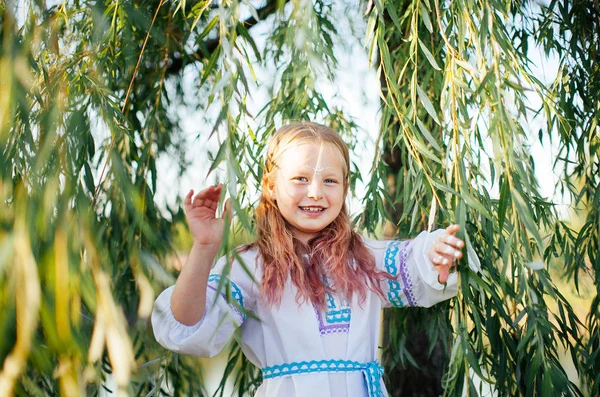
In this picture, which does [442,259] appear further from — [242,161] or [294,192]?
[242,161]

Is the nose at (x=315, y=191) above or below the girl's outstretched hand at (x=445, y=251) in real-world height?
above

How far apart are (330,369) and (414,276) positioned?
22 centimetres

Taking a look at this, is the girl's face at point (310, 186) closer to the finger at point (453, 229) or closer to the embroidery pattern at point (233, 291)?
the embroidery pattern at point (233, 291)

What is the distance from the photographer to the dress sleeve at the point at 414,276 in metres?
1.23

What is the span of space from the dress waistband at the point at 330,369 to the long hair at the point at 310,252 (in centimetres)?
10

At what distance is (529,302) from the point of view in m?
1.12

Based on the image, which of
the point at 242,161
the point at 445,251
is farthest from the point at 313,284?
the point at 242,161

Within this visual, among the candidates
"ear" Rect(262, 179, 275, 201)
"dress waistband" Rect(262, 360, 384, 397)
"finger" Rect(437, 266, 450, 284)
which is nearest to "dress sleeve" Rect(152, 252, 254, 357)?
"dress waistband" Rect(262, 360, 384, 397)

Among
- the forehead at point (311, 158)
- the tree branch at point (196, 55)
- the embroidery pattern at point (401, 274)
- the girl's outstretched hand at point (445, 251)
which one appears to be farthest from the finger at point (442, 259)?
the tree branch at point (196, 55)

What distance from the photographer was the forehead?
1279 millimetres

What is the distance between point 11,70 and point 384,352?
1381 mm

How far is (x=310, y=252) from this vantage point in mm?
1321

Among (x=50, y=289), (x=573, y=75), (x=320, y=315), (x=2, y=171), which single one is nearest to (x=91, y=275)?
(x=50, y=289)

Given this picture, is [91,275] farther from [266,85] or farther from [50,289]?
[266,85]
